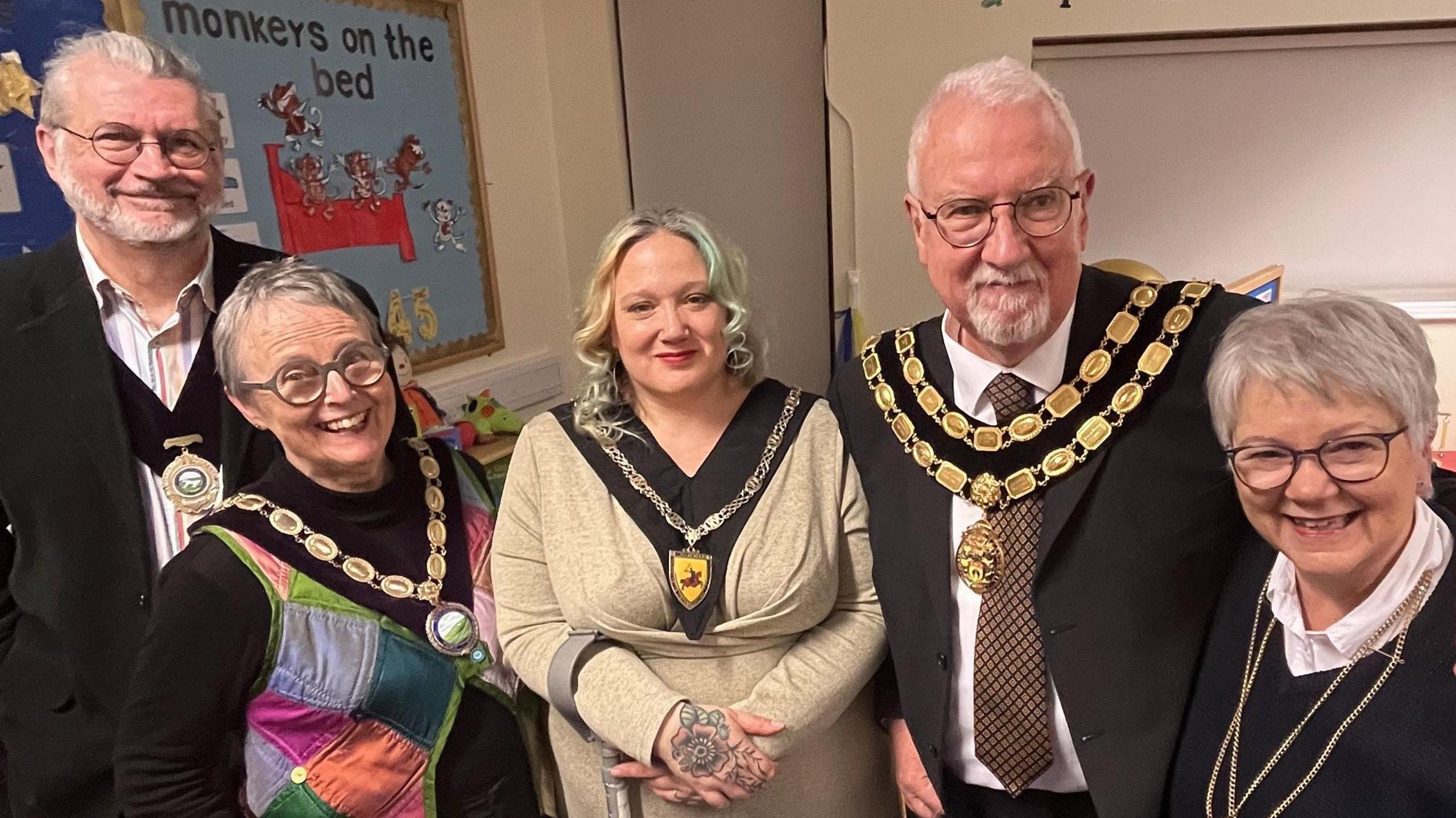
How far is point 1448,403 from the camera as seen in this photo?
3.02 meters

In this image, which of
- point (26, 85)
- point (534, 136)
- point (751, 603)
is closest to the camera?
point (751, 603)

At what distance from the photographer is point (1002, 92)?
4.03 ft

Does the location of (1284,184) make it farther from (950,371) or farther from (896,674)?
(896,674)

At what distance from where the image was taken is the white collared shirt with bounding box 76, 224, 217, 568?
1.48m

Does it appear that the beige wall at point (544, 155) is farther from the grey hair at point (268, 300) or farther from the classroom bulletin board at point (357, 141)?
the grey hair at point (268, 300)

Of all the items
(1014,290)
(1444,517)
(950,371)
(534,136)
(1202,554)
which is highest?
(534,136)

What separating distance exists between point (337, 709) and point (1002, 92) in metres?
1.38

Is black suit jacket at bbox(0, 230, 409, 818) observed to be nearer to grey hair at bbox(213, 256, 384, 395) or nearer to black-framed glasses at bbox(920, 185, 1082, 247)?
grey hair at bbox(213, 256, 384, 395)

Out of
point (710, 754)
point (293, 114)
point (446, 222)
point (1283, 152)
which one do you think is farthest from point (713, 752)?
point (1283, 152)

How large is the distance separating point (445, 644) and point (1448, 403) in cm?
336

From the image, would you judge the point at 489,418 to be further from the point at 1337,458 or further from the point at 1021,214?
the point at 1337,458

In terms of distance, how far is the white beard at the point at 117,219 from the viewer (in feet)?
4.60

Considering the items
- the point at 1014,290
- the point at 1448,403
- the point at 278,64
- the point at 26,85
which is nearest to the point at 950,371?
the point at 1014,290

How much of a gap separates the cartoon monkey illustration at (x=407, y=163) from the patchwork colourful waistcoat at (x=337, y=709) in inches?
73.0
